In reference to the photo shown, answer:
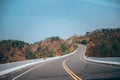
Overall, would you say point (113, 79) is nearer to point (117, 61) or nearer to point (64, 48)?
point (117, 61)

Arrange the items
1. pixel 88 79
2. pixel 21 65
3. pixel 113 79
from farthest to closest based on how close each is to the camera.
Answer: pixel 21 65 → pixel 88 79 → pixel 113 79

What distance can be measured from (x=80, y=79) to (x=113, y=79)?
2.13 m

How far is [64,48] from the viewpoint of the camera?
522ft

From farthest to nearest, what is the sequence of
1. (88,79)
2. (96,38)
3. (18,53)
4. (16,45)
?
(16,45)
(18,53)
(96,38)
(88,79)

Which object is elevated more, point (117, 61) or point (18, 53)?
point (117, 61)

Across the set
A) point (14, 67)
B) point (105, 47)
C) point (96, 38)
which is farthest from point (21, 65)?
point (96, 38)

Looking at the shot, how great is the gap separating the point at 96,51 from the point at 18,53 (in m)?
75.8

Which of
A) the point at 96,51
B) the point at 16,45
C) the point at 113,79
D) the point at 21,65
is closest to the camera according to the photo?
the point at 113,79

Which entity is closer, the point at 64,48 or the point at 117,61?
the point at 117,61

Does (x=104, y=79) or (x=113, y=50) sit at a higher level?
(x=104, y=79)

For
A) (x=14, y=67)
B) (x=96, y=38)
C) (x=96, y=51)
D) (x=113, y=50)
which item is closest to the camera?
(x=14, y=67)

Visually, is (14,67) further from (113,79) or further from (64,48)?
(64,48)

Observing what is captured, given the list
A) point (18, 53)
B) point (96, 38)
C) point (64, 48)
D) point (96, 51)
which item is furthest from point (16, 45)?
point (96, 51)

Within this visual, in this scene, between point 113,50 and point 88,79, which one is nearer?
point 88,79
